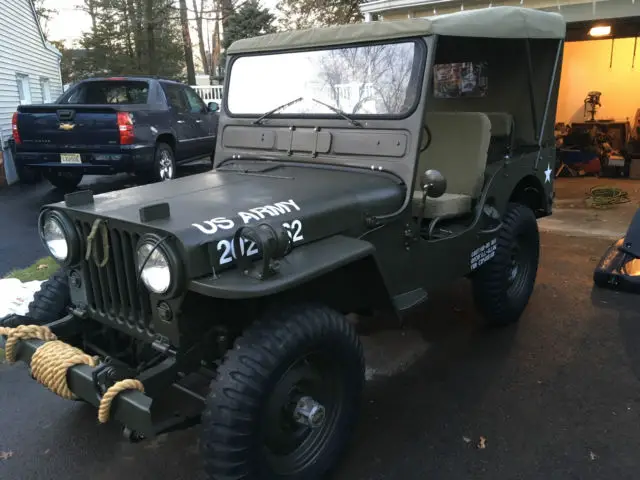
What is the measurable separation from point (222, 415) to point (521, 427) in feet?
5.52

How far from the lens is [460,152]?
4.01 m

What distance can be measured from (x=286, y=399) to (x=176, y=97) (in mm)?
7813

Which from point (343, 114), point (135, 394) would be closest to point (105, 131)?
point (343, 114)

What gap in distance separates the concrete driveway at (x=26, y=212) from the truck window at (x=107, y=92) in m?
1.37

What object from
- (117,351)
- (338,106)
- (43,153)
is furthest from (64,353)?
(43,153)

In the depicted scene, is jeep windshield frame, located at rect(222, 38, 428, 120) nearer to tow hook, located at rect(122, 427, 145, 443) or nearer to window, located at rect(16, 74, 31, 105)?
tow hook, located at rect(122, 427, 145, 443)

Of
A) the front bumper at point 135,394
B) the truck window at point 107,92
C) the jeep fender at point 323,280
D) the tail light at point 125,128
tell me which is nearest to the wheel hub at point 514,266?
the jeep fender at point 323,280

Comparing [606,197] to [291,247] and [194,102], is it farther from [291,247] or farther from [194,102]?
[291,247]

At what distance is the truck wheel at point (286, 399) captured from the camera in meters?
2.15

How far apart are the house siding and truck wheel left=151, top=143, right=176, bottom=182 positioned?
4296 millimetres

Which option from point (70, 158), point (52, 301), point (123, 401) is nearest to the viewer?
point (123, 401)

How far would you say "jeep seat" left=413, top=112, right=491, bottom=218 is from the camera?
12.7ft

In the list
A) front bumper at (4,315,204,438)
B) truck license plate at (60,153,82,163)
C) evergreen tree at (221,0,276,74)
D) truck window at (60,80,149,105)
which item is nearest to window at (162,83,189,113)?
truck window at (60,80,149,105)

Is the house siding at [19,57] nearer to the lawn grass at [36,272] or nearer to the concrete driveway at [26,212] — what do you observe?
the concrete driveway at [26,212]
